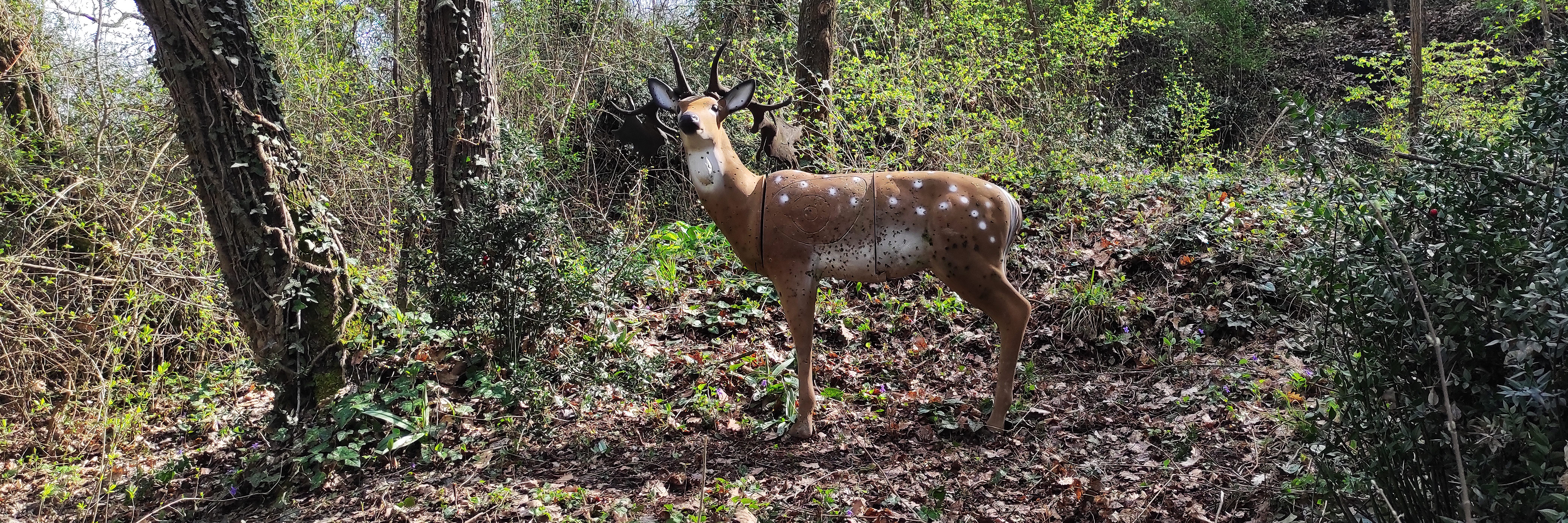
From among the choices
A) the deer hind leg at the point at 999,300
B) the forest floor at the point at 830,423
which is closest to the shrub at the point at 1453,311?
the forest floor at the point at 830,423

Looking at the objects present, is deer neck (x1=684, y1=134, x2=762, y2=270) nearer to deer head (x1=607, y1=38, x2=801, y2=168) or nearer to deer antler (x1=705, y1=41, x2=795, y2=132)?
deer head (x1=607, y1=38, x2=801, y2=168)

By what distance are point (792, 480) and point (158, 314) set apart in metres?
4.76

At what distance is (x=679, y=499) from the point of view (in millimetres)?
3729

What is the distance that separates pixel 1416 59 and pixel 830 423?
1028 cm

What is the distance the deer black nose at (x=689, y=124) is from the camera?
12.9 ft

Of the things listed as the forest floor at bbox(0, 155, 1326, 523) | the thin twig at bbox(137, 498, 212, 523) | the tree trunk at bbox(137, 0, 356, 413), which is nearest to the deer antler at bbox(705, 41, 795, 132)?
the forest floor at bbox(0, 155, 1326, 523)

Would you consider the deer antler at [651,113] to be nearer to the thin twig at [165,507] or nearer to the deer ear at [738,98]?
the deer ear at [738,98]

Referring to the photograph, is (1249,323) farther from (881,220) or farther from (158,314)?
(158,314)

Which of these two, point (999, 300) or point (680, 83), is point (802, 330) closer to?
point (999, 300)

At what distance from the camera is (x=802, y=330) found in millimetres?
4141

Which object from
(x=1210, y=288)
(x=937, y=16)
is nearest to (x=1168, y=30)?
(x=937, y=16)

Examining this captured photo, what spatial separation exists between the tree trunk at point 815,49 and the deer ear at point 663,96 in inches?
163

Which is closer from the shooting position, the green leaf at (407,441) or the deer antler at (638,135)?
the green leaf at (407,441)

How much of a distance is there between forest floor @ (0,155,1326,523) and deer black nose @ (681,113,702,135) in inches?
60.4
